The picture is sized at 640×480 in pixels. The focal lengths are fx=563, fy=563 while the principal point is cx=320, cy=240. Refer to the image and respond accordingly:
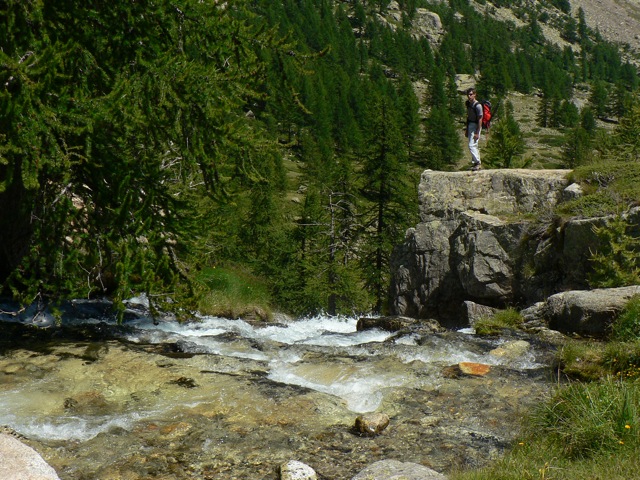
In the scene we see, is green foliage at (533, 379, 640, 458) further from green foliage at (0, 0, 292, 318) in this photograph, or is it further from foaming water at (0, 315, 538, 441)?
green foliage at (0, 0, 292, 318)

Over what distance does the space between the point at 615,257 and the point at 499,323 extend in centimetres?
285

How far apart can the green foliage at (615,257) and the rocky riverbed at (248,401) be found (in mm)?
2917

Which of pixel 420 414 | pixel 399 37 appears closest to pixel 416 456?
pixel 420 414

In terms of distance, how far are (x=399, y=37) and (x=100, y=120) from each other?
159 meters

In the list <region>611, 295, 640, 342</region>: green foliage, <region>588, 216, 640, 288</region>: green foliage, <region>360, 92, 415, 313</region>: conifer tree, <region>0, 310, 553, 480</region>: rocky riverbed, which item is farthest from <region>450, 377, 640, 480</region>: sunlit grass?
<region>360, 92, 415, 313</region>: conifer tree

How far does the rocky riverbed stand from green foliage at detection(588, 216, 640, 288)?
292cm

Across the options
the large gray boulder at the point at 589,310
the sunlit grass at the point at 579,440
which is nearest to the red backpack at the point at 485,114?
the large gray boulder at the point at 589,310

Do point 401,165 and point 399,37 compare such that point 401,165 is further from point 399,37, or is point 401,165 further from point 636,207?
point 399,37

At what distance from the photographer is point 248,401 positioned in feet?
22.3

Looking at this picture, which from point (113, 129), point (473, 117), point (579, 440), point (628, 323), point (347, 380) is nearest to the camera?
point (579, 440)

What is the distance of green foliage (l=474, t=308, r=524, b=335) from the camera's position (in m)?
11.4

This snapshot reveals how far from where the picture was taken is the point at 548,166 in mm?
90000

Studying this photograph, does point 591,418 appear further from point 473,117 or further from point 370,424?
point 473,117

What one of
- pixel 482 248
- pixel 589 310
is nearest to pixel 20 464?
pixel 589 310
